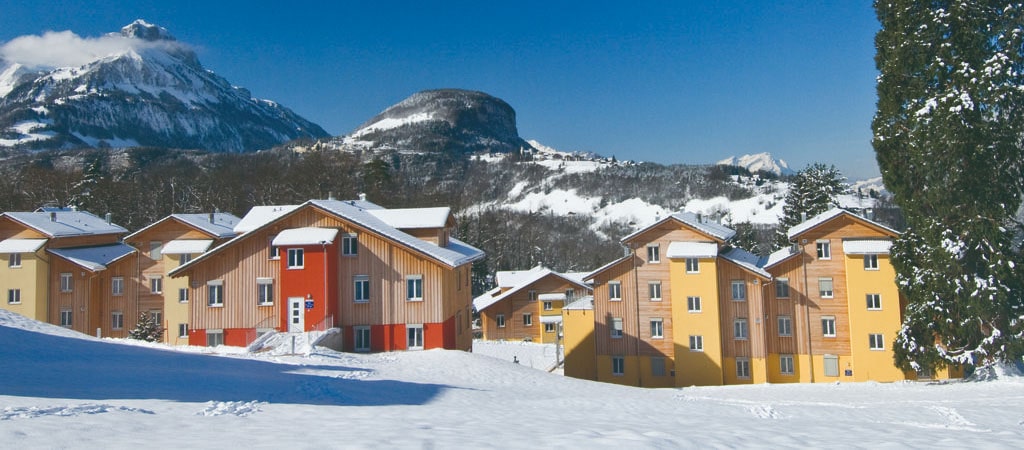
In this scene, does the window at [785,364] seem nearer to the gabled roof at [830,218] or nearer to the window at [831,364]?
the window at [831,364]

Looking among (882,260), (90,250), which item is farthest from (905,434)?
(90,250)

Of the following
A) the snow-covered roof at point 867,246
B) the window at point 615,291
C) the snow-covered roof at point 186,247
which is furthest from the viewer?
the snow-covered roof at point 186,247

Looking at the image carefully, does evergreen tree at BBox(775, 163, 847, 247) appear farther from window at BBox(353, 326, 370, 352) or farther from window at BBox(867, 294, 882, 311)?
window at BBox(353, 326, 370, 352)

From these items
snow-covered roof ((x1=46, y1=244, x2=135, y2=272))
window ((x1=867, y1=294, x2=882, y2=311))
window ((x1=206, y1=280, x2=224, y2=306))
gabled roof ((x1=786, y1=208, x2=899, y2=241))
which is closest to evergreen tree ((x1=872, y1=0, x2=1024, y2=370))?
gabled roof ((x1=786, y1=208, x2=899, y2=241))

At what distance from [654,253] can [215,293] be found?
75.6 feet

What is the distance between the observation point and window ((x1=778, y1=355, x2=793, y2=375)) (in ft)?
117

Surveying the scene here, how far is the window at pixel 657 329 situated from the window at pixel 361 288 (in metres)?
16.4

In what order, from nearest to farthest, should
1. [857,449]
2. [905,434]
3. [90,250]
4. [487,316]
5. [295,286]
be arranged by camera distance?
[857,449], [905,434], [295,286], [90,250], [487,316]

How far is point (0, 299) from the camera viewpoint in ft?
129

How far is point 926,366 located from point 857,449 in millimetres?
18963

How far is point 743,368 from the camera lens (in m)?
35.3

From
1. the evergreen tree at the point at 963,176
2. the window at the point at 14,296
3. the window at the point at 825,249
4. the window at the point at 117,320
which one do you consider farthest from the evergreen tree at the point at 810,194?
the window at the point at 14,296

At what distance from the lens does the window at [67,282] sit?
3994cm

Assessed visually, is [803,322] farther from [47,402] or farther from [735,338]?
[47,402]
